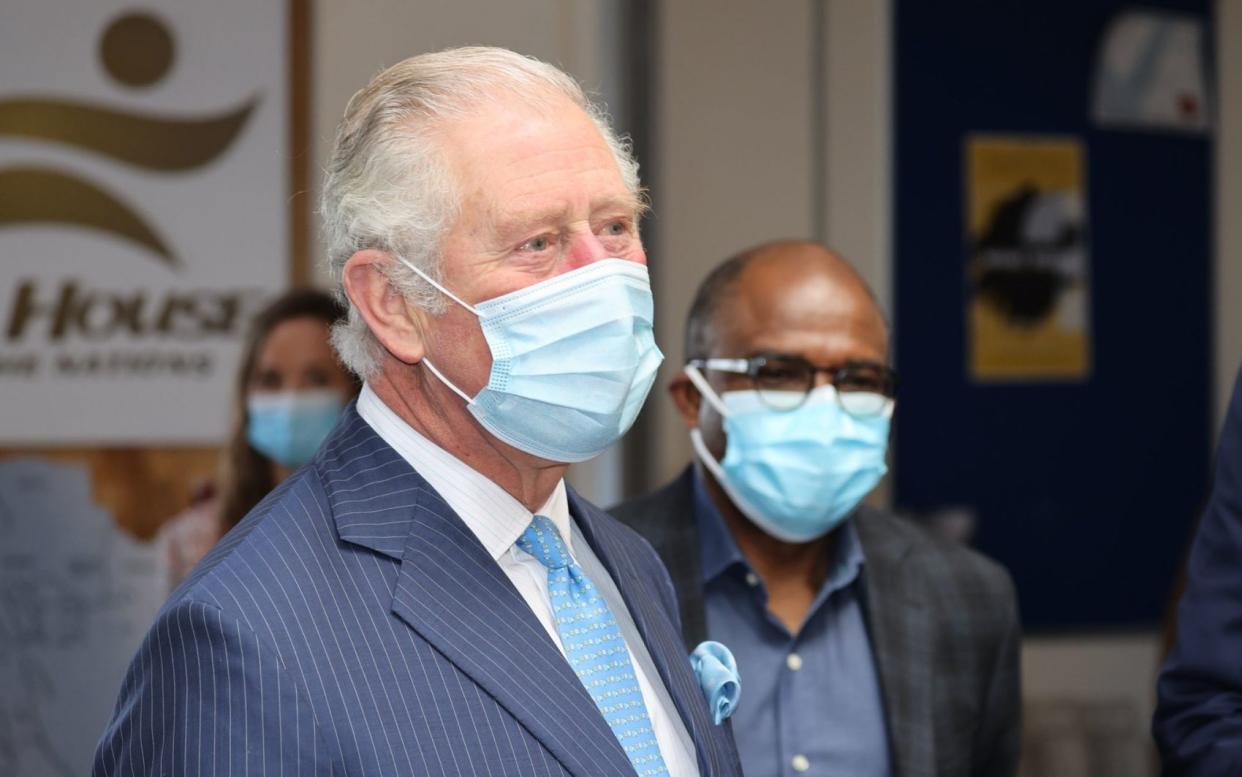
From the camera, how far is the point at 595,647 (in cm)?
154

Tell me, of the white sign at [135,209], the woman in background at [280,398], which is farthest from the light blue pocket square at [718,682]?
the white sign at [135,209]

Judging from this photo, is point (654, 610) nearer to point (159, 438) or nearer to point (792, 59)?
point (159, 438)

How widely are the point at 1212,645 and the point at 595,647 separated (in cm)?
83

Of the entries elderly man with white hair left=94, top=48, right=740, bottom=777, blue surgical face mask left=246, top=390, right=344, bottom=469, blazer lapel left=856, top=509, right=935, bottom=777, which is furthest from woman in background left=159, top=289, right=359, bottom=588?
elderly man with white hair left=94, top=48, right=740, bottom=777

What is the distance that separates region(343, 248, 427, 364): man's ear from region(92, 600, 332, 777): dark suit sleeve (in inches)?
14.8

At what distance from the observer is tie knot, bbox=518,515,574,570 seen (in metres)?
1.57

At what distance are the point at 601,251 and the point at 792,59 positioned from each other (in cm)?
267

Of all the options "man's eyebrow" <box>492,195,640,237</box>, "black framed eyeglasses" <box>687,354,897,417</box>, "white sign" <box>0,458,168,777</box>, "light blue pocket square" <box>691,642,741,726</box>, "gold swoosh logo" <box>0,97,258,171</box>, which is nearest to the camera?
"man's eyebrow" <box>492,195,640,237</box>

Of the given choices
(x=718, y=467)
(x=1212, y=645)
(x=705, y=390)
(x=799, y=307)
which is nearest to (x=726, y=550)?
(x=718, y=467)

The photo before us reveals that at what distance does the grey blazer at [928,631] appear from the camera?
2.23m

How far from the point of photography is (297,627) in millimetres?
1295

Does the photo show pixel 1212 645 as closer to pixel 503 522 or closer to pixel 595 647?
pixel 595 647

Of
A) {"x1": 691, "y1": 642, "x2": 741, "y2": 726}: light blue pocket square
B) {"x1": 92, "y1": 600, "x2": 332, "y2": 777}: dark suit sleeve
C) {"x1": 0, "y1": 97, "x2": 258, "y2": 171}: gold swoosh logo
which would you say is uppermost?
{"x1": 0, "y1": 97, "x2": 258, "y2": 171}: gold swoosh logo

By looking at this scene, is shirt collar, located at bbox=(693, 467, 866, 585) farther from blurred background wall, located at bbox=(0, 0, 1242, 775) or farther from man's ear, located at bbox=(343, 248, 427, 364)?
blurred background wall, located at bbox=(0, 0, 1242, 775)
